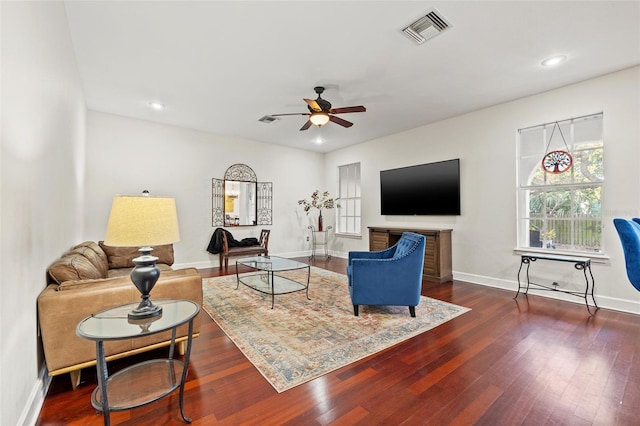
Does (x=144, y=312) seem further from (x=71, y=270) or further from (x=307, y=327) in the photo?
(x=307, y=327)

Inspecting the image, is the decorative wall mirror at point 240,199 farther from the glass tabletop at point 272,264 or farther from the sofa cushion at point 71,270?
the sofa cushion at point 71,270

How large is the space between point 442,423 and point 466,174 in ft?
13.5

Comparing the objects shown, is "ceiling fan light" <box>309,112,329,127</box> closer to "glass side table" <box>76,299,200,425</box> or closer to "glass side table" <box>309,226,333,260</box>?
"glass side table" <box>76,299,200,425</box>

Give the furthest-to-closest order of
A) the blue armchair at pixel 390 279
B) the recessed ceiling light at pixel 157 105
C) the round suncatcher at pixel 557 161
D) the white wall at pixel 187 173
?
the white wall at pixel 187 173, the recessed ceiling light at pixel 157 105, the round suncatcher at pixel 557 161, the blue armchair at pixel 390 279

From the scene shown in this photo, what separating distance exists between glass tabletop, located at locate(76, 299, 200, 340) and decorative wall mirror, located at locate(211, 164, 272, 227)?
4.35 m

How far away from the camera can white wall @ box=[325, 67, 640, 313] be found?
3.29m

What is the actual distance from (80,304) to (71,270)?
0.47m

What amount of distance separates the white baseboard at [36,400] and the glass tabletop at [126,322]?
0.49 meters

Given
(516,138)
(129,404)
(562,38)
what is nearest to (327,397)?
(129,404)

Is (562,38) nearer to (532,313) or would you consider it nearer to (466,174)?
(466,174)

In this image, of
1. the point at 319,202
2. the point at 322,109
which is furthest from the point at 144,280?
the point at 319,202

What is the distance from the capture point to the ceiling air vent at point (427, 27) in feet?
8.08

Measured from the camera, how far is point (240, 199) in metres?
6.32

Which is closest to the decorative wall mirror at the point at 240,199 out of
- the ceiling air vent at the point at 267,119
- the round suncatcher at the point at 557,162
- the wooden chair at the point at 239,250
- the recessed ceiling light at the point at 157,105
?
the wooden chair at the point at 239,250
